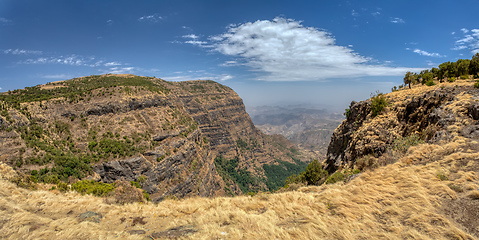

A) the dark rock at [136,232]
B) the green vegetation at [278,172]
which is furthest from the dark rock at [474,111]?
the green vegetation at [278,172]

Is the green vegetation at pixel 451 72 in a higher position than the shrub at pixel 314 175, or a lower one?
higher

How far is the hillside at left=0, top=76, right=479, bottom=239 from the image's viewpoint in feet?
25.9

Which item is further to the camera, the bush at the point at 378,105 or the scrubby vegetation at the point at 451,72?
the bush at the point at 378,105

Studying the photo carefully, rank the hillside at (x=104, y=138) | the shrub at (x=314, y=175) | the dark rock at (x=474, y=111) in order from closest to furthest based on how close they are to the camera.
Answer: the dark rock at (x=474, y=111) → the shrub at (x=314, y=175) → the hillside at (x=104, y=138)

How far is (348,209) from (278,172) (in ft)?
491

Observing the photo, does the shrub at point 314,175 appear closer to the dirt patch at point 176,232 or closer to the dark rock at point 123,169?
the dirt patch at point 176,232

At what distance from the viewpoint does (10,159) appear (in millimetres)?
28109

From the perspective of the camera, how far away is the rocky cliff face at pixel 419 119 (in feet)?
48.5

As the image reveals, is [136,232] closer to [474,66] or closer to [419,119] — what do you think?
[419,119]

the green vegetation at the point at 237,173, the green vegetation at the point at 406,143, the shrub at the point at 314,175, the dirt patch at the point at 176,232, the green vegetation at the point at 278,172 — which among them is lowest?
the green vegetation at the point at 278,172

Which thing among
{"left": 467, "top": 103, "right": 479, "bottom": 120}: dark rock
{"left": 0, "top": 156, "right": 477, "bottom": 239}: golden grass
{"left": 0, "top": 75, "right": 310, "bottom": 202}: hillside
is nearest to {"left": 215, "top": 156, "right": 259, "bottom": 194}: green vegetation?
{"left": 0, "top": 75, "right": 310, "bottom": 202}: hillside

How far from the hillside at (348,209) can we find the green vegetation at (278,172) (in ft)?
382

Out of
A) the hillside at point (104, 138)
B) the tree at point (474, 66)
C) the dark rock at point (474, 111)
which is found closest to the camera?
the dark rock at point (474, 111)

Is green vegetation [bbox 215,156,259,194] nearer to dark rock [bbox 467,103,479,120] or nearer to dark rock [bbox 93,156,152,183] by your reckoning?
dark rock [bbox 93,156,152,183]
